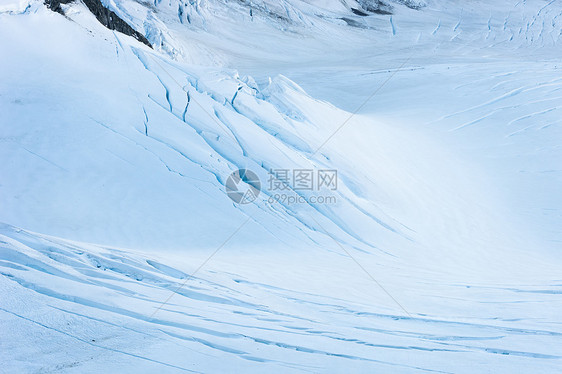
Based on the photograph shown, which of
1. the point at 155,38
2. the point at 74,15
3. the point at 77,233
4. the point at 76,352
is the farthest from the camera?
the point at 155,38

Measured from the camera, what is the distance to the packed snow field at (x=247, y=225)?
9.76 ft

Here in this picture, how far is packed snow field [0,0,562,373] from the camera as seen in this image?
9.76ft

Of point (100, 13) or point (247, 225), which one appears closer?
point (247, 225)

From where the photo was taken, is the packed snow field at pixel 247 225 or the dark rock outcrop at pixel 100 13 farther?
the dark rock outcrop at pixel 100 13

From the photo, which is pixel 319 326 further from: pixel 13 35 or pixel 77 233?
pixel 13 35

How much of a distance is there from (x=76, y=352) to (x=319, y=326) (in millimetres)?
1654

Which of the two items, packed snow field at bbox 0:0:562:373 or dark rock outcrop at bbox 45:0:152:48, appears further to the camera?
dark rock outcrop at bbox 45:0:152:48

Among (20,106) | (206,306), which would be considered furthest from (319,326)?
(20,106)

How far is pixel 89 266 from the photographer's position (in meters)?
3.57

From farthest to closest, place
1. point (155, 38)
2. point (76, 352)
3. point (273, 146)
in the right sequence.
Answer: point (155, 38) → point (273, 146) → point (76, 352)

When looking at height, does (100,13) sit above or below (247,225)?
above

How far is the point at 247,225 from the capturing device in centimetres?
548

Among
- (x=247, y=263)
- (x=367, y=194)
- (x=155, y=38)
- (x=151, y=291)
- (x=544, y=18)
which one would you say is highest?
(x=544, y=18)

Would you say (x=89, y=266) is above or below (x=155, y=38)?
below
